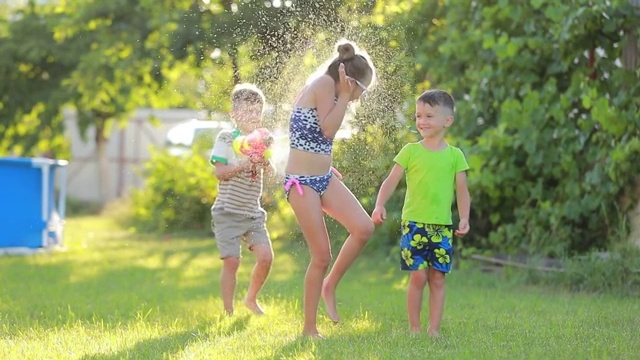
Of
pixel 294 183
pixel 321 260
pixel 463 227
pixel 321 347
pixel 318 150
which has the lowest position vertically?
pixel 321 347

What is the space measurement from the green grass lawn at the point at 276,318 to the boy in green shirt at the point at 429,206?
0.76 feet

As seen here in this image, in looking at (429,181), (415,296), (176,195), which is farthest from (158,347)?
(176,195)

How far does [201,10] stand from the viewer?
26.1 ft

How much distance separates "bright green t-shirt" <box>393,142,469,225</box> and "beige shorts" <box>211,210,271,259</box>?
1284 mm

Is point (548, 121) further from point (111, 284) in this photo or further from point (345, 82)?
point (345, 82)

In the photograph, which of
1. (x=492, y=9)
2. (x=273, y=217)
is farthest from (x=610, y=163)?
(x=273, y=217)

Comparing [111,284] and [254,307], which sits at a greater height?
[254,307]

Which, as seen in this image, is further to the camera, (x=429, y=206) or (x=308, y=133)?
(x=429, y=206)

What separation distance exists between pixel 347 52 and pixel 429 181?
0.73 metres

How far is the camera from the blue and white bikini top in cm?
483

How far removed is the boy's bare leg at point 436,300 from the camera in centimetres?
504

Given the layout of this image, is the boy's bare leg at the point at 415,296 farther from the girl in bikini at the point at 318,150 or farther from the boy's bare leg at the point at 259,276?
the boy's bare leg at the point at 259,276

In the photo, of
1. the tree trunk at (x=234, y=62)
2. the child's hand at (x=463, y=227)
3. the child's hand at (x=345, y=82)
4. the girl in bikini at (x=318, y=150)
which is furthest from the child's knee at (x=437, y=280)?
the tree trunk at (x=234, y=62)

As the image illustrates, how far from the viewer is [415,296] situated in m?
5.08
